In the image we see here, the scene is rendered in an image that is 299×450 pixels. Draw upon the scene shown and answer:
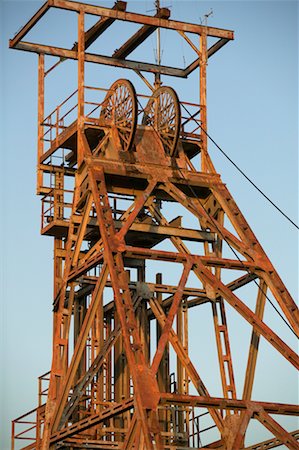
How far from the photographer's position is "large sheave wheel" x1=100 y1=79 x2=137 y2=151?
158 feet

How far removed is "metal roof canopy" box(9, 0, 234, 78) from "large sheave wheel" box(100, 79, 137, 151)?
2311 millimetres

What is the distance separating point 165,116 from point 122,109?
153 centimetres

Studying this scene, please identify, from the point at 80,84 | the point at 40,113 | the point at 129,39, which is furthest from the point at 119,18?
the point at 40,113

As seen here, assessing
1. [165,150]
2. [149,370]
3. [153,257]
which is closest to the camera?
[149,370]

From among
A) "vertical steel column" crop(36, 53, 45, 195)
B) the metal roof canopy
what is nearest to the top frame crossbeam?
the metal roof canopy

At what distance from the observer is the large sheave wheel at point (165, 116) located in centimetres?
4891

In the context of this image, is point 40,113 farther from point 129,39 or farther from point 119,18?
point 119,18

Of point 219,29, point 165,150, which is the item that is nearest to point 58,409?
point 165,150

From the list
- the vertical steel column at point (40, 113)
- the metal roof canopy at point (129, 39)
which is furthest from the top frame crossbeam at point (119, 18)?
the vertical steel column at point (40, 113)

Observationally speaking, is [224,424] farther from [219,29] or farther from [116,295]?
[219,29]

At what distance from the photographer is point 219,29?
5275 centimetres

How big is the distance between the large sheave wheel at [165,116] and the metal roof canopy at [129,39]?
244cm

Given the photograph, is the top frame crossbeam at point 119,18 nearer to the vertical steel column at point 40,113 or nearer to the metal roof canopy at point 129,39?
the metal roof canopy at point 129,39

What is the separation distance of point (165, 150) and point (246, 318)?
6838mm
